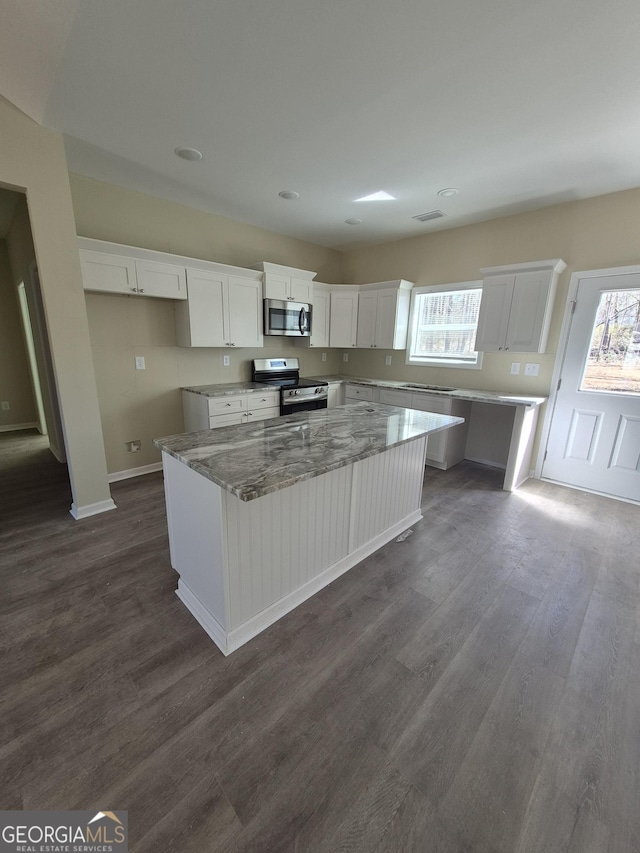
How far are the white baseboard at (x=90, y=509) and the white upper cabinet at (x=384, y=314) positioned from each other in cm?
377

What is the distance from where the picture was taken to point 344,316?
16.6 feet

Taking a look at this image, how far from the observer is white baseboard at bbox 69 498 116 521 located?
111 inches

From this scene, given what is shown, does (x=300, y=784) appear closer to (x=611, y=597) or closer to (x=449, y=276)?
(x=611, y=597)

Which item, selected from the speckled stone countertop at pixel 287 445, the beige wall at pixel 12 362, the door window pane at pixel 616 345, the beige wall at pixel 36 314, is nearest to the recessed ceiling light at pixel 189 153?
the beige wall at pixel 36 314

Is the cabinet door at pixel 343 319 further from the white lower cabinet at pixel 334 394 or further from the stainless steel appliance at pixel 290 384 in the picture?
the stainless steel appliance at pixel 290 384

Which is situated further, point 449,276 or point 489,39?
point 449,276

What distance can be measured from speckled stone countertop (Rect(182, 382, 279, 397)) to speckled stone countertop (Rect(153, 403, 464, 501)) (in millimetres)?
1396

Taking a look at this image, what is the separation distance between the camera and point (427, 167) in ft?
8.91

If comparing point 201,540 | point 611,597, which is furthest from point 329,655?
point 611,597

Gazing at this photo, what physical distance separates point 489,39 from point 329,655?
3023 millimetres

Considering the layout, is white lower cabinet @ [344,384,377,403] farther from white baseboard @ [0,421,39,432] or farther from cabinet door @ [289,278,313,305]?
white baseboard @ [0,421,39,432]

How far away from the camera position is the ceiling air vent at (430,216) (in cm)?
368

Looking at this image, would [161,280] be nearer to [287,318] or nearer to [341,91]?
[287,318]

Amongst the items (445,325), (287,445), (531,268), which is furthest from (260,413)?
(531,268)
